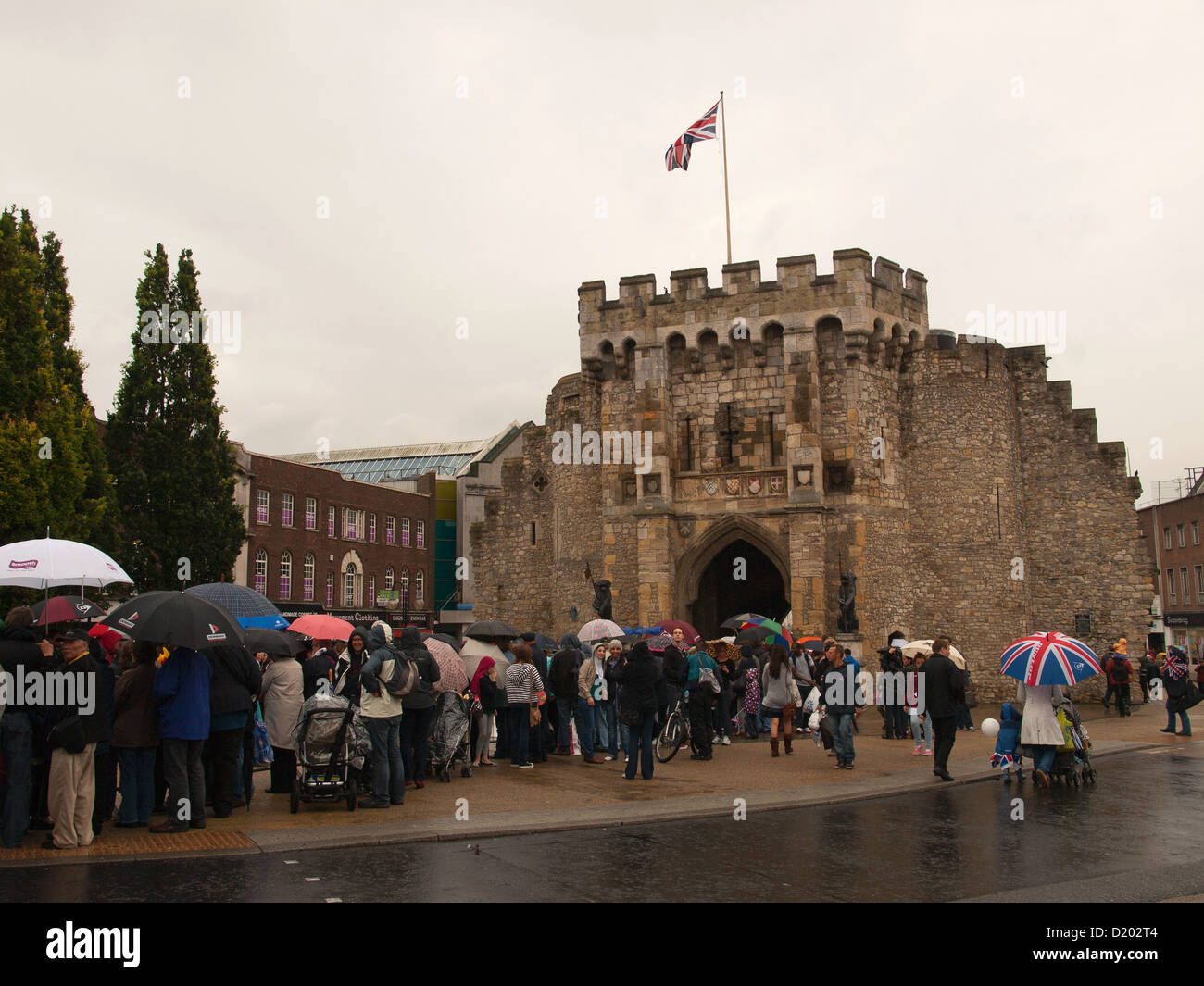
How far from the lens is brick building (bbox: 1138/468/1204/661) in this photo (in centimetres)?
5166

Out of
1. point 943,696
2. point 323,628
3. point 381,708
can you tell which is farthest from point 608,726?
point 381,708

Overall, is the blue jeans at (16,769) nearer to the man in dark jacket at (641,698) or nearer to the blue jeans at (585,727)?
the man in dark jacket at (641,698)

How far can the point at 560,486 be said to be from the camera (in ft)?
109

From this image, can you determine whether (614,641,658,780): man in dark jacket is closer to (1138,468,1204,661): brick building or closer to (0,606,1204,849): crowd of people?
(0,606,1204,849): crowd of people

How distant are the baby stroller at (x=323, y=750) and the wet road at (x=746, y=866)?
195 centimetres

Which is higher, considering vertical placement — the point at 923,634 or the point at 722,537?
the point at 722,537

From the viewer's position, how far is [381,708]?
1152cm

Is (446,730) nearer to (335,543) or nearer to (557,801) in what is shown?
(557,801)

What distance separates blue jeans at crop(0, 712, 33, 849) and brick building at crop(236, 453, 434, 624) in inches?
1419

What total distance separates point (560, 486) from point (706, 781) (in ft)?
65.7

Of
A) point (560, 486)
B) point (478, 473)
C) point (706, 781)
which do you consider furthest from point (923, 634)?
point (478, 473)

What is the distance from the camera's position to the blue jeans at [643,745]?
46.2 ft

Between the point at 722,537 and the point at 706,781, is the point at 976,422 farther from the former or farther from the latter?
the point at 706,781

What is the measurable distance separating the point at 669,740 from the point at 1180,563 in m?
47.2
